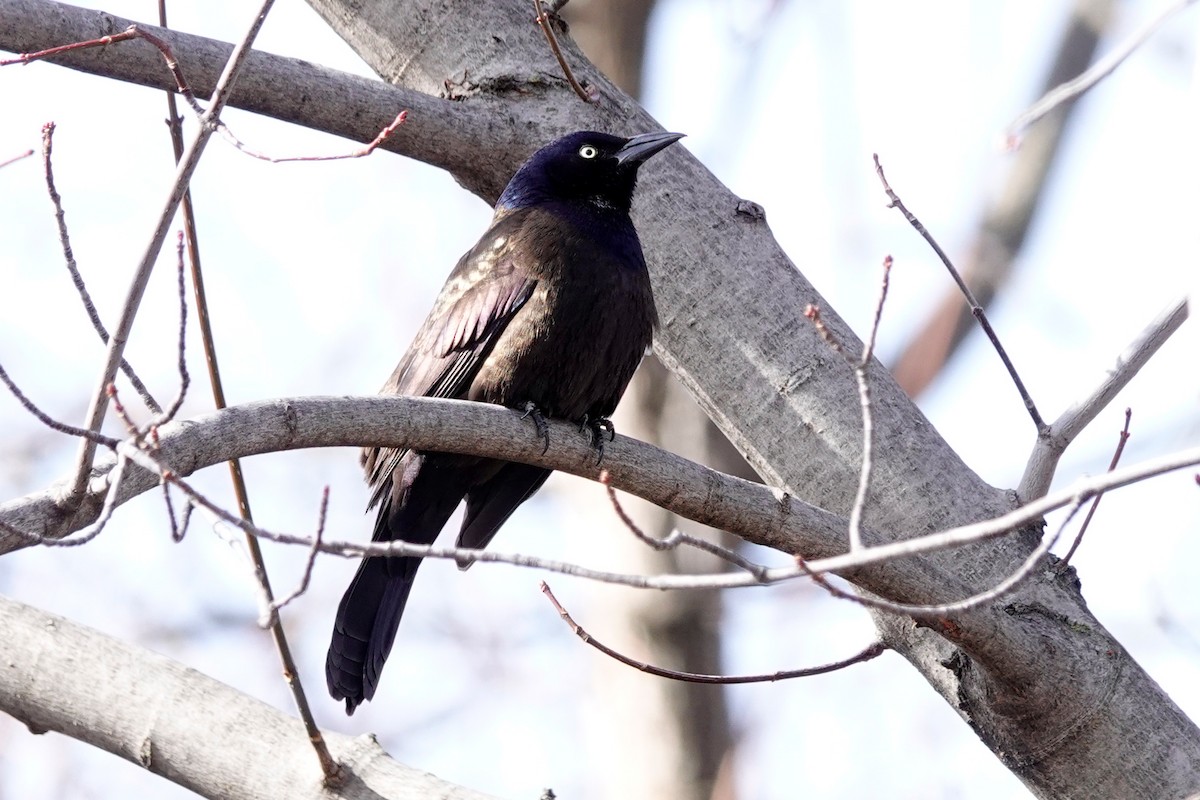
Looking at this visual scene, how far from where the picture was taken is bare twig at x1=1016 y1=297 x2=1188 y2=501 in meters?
2.68

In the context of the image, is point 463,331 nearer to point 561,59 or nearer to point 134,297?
point 561,59

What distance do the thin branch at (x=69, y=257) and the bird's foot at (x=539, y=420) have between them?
2.87 ft

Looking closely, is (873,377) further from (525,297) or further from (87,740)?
(87,740)

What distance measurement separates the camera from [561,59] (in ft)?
11.1

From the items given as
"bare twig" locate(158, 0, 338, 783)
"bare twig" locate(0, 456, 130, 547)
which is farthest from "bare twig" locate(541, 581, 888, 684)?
"bare twig" locate(0, 456, 130, 547)

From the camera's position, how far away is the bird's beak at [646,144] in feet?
12.1

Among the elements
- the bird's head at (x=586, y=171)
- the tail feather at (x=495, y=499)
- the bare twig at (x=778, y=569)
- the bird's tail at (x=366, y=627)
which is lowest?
the bare twig at (x=778, y=569)

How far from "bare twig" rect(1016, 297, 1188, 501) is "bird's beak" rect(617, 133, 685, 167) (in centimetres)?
136

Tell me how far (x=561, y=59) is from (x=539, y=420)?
0.95m

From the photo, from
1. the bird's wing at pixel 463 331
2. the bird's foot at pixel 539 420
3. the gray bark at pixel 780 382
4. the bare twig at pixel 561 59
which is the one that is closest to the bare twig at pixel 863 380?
the gray bark at pixel 780 382

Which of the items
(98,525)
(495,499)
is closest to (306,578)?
(98,525)

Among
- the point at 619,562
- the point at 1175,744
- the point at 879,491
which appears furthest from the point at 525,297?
the point at 619,562

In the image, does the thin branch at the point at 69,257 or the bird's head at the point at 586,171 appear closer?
the thin branch at the point at 69,257

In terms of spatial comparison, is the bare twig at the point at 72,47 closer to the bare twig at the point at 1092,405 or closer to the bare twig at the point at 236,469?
the bare twig at the point at 236,469
